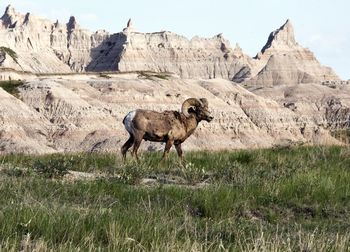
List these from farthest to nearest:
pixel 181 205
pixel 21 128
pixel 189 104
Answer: pixel 21 128 < pixel 189 104 < pixel 181 205

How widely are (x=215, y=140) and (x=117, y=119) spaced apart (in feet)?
41.2

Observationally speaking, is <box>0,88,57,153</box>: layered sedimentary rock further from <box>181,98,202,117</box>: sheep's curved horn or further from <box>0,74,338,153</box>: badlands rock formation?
<box>181,98,202,117</box>: sheep's curved horn

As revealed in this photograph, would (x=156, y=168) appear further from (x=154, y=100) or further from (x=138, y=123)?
(x=154, y=100)

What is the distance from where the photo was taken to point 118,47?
190 metres

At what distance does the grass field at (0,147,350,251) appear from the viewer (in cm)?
550

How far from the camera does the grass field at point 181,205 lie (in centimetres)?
550

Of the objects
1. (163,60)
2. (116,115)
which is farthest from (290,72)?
(116,115)

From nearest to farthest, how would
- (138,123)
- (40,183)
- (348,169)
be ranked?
(40,183) → (348,169) → (138,123)

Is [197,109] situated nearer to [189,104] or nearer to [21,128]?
[189,104]

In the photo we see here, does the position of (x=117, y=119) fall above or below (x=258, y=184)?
below

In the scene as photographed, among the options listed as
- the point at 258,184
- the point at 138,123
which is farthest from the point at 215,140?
→ the point at 258,184

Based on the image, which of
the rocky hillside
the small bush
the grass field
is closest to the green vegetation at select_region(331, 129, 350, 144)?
the grass field

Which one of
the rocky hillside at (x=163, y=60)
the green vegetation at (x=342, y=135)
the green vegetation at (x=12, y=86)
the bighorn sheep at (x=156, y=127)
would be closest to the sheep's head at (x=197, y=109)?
the bighorn sheep at (x=156, y=127)

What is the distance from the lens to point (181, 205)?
28.3 ft
